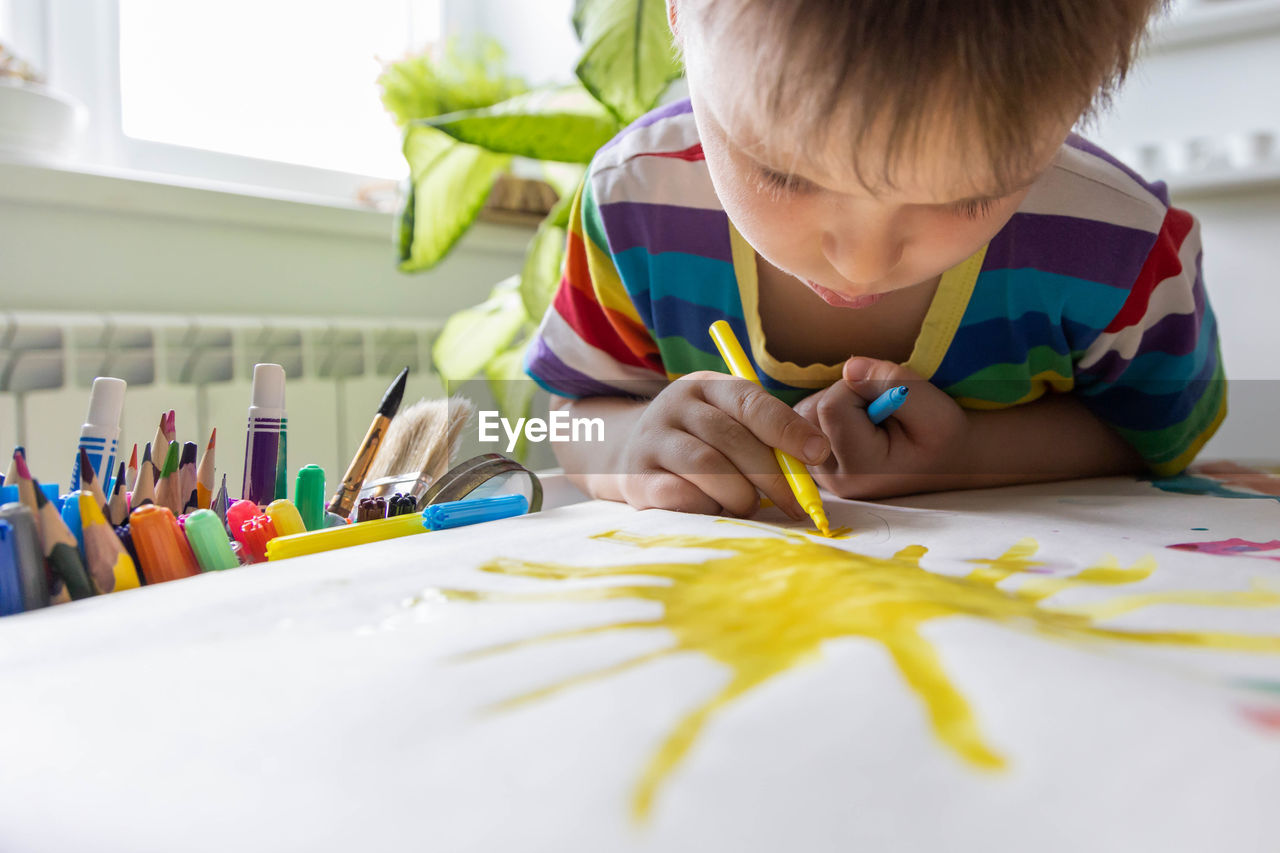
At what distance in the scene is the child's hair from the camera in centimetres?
23

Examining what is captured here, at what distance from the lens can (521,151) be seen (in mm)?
838

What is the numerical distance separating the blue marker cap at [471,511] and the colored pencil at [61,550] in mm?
122

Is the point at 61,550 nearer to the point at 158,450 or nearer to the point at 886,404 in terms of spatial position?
the point at 158,450

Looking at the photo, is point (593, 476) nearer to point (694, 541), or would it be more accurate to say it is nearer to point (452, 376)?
point (694, 541)

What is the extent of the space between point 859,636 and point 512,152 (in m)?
0.72

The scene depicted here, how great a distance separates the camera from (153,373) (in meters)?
0.79

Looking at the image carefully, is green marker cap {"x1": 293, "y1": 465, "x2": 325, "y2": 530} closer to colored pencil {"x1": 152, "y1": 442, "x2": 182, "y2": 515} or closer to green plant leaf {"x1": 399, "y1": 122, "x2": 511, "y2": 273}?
colored pencil {"x1": 152, "y1": 442, "x2": 182, "y2": 515}

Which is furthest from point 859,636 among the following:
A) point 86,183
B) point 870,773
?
point 86,183

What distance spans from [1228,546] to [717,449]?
0.19 meters

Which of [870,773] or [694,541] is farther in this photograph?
[694,541]

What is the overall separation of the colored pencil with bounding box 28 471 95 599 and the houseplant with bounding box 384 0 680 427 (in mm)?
568

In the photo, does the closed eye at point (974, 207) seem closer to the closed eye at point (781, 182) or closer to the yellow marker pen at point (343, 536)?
the closed eye at point (781, 182)

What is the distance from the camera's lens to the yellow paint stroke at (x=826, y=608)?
0.56 feet

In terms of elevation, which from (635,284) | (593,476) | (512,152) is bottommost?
(593,476)
